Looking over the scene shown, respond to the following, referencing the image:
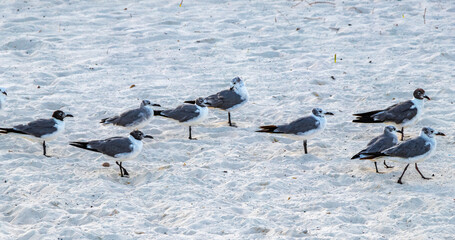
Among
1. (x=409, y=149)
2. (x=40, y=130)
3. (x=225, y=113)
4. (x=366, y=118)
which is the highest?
(x=40, y=130)

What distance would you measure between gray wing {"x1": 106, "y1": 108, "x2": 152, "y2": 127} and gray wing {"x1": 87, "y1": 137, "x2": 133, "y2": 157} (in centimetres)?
106

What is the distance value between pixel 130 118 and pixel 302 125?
257 centimetres

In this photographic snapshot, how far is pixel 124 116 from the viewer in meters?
9.82

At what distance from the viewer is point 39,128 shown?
29.6 ft

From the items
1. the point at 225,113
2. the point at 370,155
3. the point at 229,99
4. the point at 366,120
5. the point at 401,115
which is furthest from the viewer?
the point at 225,113

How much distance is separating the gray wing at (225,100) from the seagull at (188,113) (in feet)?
1.26

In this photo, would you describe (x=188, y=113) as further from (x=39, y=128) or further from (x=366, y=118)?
(x=366, y=118)

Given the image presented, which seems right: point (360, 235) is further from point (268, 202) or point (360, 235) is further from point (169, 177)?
point (169, 177)

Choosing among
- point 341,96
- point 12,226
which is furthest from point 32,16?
point 12,226

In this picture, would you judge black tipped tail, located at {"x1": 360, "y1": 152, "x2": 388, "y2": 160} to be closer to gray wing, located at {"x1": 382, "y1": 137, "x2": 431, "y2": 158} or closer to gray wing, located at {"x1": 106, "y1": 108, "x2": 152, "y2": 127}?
gray wing, located at {"x1": 382, "y1": 137, "x2": 431, "y2": 158}

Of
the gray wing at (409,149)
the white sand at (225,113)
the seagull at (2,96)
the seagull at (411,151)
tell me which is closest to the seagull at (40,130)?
the white sand at (225,113)

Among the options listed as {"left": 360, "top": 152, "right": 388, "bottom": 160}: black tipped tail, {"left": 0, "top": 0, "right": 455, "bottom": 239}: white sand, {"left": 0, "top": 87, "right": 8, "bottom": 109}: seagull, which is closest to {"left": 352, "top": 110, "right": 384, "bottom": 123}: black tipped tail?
{"left": 0, "top": 0, "right": 455, "bottom": 239}: white sand

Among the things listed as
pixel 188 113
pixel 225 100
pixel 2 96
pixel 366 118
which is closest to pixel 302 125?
pixel 366 118

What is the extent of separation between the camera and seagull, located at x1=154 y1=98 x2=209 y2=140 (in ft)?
32.6
